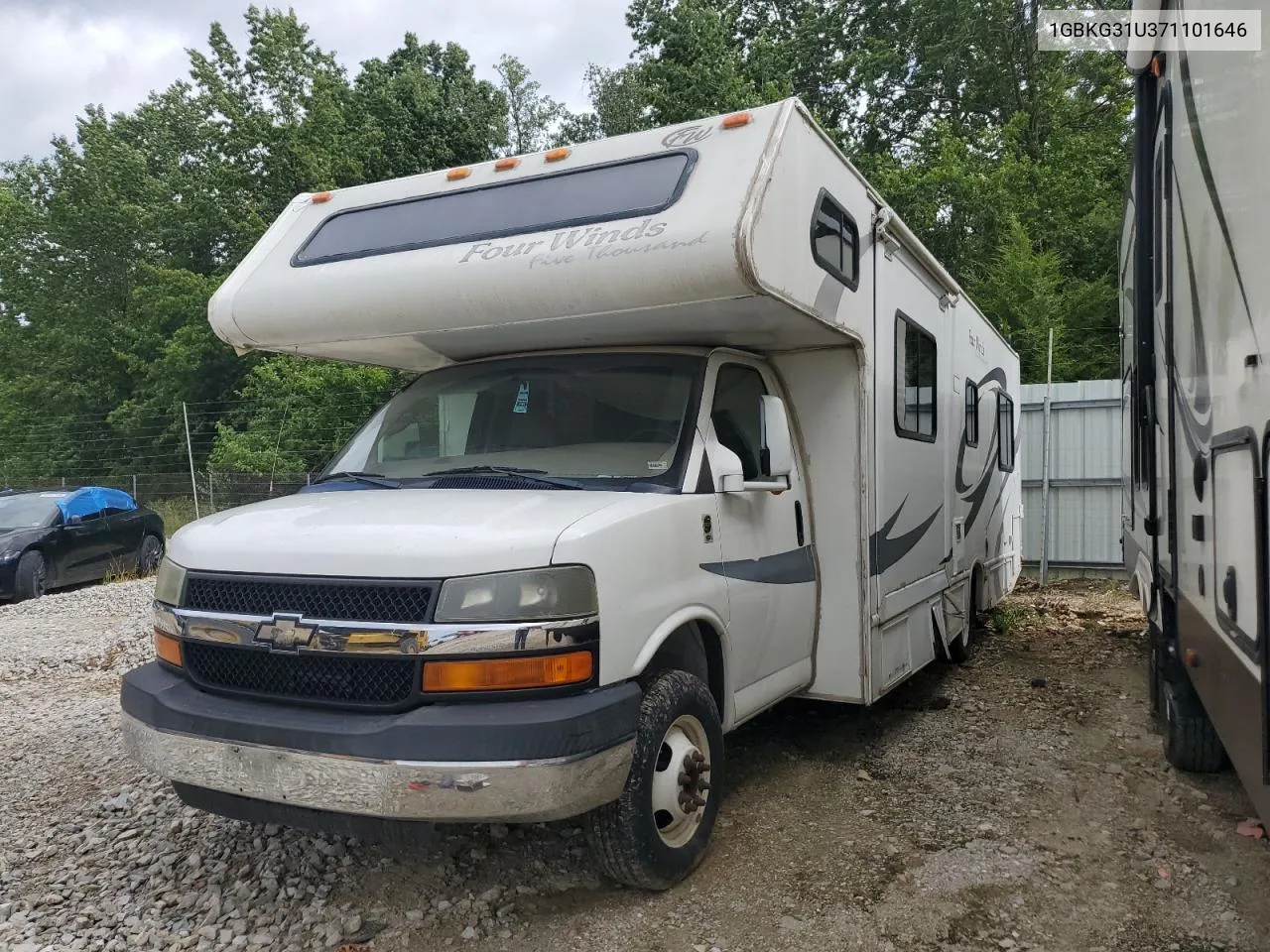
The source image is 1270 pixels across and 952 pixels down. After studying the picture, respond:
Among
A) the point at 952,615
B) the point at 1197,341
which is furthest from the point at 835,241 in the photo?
the point at 952,615

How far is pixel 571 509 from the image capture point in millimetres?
3391

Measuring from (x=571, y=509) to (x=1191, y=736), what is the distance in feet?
11.2

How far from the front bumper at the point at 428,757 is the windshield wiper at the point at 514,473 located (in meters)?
0.97

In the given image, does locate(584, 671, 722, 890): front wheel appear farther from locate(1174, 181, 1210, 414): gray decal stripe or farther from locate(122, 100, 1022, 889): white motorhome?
locate(1174, 181, 1210, 414): gray decal stripe

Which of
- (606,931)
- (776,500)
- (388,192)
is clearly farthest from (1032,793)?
(388,192)

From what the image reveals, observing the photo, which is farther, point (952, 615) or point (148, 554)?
point (148, 554)

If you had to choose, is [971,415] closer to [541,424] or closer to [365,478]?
[541,424]

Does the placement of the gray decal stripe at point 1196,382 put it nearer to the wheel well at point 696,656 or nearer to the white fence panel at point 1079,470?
the wheel well at point 696,656

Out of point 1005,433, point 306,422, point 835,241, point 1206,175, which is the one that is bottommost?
point 1005,433

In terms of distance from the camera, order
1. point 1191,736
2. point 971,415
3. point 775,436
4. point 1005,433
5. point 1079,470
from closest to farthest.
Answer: point 775,436 → point 1191,736 → point 971,415 → point 1005,433 → point 1079,470

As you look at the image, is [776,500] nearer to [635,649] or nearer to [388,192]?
[635,649]

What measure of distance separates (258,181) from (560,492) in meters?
25.3

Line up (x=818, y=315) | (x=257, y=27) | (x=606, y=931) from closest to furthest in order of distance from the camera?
(x=606, y=931) → (x=818, y=315) → (x=257, y=27)

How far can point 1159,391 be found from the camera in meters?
4.34
